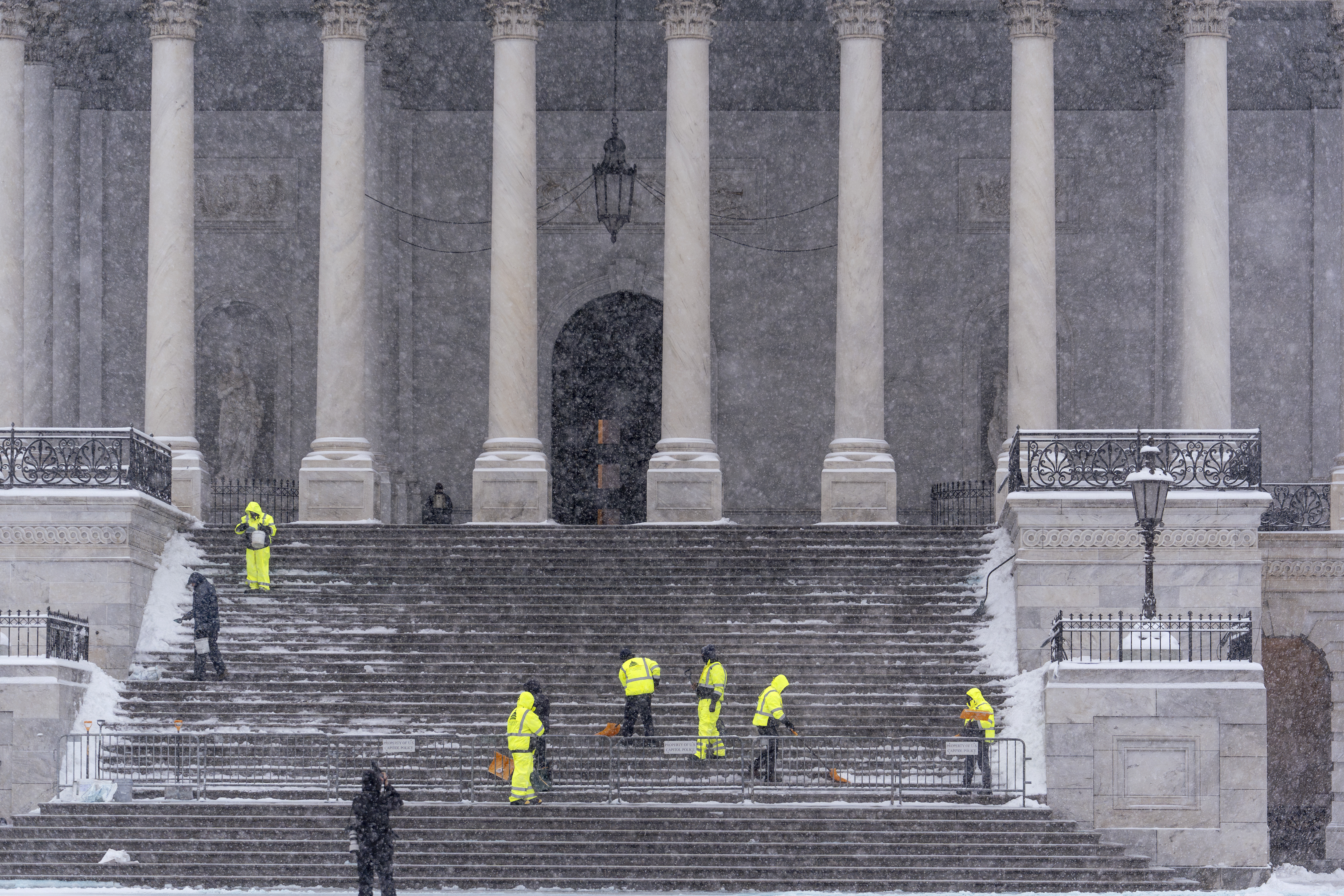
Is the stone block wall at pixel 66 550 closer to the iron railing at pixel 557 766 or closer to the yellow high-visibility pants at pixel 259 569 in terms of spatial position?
the yellow high-visibility pants at pixel 259 569

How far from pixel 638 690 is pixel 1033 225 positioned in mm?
13064

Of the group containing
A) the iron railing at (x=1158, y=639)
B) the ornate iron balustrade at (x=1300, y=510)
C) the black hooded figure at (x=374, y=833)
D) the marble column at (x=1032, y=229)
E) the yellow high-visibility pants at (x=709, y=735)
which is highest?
the marble column at (x=1032, y=229)

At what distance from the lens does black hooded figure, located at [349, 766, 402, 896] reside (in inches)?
813

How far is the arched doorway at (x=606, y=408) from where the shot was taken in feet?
136

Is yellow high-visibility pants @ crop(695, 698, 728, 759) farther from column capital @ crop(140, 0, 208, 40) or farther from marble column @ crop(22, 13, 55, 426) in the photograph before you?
marble column @ crop(22, 13, 55, 426)

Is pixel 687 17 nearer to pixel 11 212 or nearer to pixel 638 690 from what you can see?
pixel 11 212

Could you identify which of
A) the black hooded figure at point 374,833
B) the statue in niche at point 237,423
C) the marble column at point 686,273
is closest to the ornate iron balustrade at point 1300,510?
the marble column at point 686,273

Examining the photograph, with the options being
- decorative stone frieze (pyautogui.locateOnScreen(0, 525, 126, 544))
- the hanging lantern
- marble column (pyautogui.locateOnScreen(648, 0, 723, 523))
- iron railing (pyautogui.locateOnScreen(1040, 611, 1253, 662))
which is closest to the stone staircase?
iron railing (pyautogui.locateOnScreen(1040, 611, 1253, 662))

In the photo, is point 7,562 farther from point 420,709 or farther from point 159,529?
point 420,709

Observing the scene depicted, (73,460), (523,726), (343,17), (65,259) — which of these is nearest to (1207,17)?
(343,17)

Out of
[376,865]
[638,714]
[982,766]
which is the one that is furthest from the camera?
[638,714]

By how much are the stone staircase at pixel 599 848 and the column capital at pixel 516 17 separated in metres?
15.7

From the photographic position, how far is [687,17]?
35.2 meters

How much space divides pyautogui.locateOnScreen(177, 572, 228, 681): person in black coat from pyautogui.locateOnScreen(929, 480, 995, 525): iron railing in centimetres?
1568
